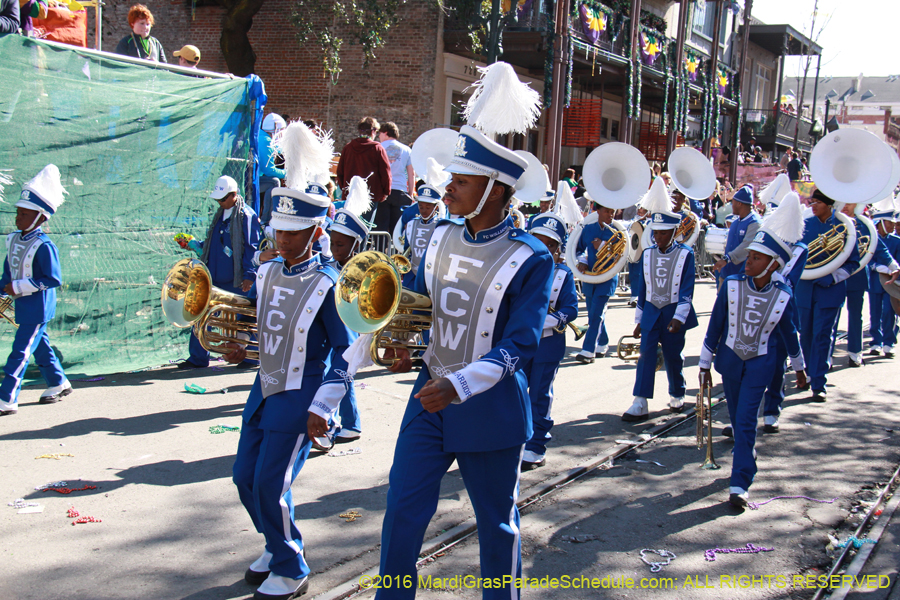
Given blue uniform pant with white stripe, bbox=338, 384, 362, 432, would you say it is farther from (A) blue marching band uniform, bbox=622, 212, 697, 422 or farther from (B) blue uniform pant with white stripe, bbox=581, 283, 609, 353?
(B) blue uniform pant with white stripe, bbox=581, 283, 609, 353

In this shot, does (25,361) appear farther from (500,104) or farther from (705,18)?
(705,18)

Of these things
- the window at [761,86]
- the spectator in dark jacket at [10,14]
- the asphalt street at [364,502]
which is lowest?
the asphalt street at [364,502]

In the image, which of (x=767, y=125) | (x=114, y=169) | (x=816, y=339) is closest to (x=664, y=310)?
(x=816, y=339)

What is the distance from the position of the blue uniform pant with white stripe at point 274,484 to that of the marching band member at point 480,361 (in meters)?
0.72

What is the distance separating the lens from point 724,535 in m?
4.79

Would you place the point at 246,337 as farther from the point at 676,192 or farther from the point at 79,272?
the point at 676,192

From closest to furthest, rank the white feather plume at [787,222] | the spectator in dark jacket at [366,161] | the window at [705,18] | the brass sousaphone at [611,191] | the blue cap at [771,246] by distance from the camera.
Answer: the blue cap at [771,246] < the white feather plume at [787,222] < the brass sousaphone at [611,191] < the spectator in dark jacket at [366,161] < the window at [705,18]

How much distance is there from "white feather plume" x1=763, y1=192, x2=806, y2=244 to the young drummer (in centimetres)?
15

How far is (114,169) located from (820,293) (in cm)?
760

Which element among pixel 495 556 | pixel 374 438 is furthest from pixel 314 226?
pixel 374 438

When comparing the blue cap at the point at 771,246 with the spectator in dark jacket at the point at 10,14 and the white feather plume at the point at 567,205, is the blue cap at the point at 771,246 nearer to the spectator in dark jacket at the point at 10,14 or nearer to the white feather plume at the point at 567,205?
the white feather plume at the point at 567,205

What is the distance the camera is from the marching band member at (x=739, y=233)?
29.6ft

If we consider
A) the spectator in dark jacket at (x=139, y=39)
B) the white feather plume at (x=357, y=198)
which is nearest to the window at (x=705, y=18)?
the spectator in dark jacket at (x=139, y=39)

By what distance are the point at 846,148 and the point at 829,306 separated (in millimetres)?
1793
